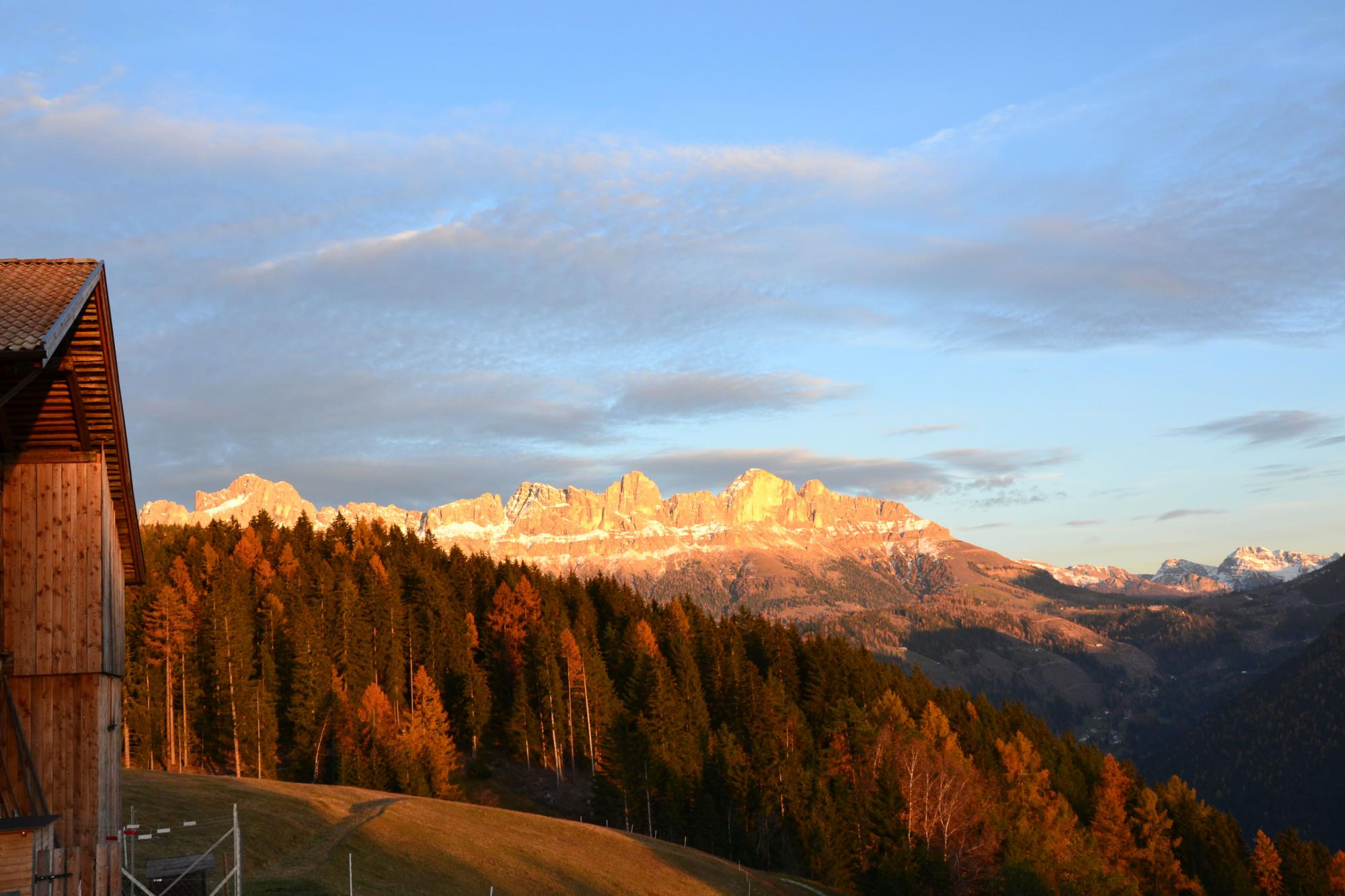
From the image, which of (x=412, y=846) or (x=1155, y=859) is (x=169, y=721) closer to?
(x=412, y=846)

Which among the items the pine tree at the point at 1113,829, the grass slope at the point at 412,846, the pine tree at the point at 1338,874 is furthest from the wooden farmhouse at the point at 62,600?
the pine tree at the point at 1338,874

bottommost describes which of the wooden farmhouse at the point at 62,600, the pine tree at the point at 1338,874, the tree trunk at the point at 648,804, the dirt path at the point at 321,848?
the pine tree at the point at 1338,874

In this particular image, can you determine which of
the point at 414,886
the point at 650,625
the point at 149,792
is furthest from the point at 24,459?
the point at 650,625

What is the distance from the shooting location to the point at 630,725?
320ft

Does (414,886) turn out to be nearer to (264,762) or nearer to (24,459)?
(24,459)

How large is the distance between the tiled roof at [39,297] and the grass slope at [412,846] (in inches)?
897

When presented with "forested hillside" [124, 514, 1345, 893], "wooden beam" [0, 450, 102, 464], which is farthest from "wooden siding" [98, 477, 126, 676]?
"forested hillside" [124, 514, 1345, 893]

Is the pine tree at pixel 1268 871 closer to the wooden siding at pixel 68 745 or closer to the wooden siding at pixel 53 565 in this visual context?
the wooden siding at pixel 68 745

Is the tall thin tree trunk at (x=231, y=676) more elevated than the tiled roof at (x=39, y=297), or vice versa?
the tiled roof at (x=39, y=297)

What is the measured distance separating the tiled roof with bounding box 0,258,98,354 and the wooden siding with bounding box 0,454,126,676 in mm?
4788

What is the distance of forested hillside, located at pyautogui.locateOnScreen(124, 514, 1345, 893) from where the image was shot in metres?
84.2

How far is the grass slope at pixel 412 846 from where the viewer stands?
43.6 m

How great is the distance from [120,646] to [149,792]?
25.7m

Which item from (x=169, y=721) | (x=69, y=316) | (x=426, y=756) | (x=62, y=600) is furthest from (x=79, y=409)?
(x=169, y=721)
